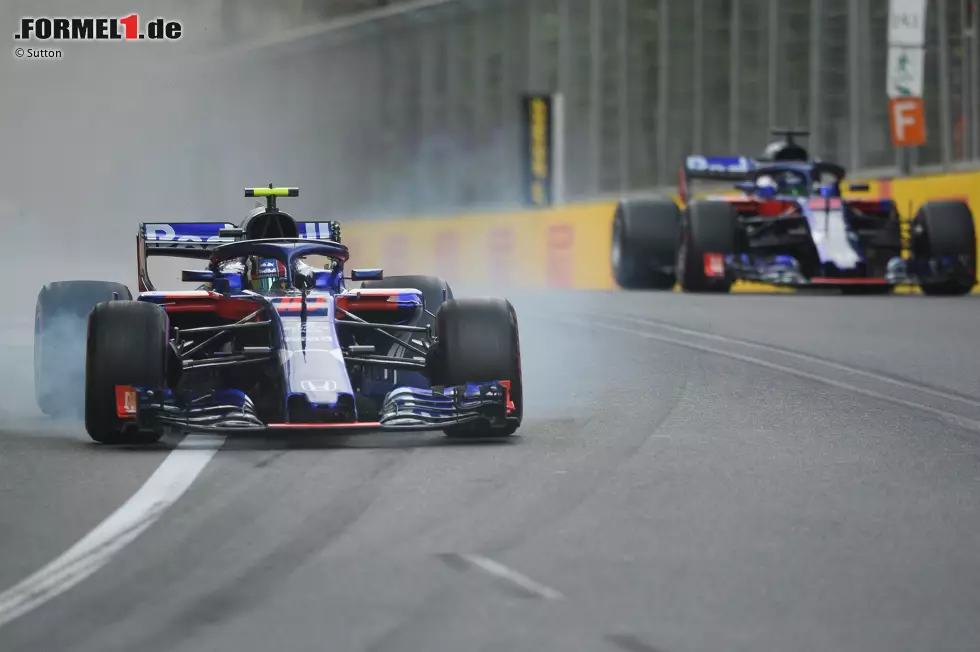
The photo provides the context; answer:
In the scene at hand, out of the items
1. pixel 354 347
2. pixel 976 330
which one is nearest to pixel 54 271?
pixel 976 330

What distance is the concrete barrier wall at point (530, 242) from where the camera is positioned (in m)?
24.0

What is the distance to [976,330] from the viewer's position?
667 inches

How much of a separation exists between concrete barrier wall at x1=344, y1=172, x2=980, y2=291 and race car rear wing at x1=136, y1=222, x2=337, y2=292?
1165cm

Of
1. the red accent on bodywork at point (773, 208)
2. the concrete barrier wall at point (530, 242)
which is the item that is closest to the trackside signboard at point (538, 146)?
the concrete barrier wall at point (530, 242)

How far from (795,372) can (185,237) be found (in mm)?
4080

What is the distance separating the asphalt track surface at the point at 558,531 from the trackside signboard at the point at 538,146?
31037mm

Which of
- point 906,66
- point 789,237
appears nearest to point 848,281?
point 789,237

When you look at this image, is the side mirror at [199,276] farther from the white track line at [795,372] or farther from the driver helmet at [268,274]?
the white track line at [795,372]

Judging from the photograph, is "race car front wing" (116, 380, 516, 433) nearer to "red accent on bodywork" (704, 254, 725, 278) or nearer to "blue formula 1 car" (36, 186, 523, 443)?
"blue formula 1 car" (36, 186, 523, 443)

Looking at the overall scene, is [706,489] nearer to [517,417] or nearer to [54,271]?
[517,417]

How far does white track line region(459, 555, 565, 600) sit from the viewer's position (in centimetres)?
613

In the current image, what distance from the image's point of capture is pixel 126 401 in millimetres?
9570

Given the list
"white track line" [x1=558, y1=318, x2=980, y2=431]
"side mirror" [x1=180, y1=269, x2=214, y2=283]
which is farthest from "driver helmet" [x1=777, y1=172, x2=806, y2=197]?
"side mirror" [x1=180, y1=269, x2=214, y2=283]

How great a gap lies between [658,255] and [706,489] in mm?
16297
